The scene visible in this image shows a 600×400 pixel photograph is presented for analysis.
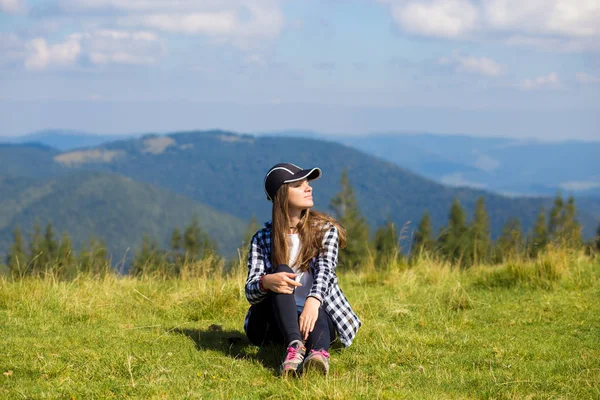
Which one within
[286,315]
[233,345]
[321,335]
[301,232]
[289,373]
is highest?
[301,232]

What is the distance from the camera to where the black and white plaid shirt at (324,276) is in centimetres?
516

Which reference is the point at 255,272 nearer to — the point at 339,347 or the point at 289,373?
the point at 289,373

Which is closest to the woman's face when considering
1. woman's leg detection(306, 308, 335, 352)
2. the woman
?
the woman

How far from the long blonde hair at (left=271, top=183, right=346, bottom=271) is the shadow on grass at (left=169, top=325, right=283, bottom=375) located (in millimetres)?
826

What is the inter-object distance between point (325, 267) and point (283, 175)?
2.72ft

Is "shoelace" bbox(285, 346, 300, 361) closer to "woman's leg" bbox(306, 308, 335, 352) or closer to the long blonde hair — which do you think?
"woman's leg" bbox(306, 308, 335, 352)

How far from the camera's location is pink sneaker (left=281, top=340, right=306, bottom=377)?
4.74m

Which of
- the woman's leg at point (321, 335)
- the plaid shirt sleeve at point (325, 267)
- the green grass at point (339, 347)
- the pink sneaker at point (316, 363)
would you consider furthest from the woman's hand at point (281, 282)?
the green grass at point (339, 347)

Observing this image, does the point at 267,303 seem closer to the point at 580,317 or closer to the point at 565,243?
the point at 580,317

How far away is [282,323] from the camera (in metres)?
4.96

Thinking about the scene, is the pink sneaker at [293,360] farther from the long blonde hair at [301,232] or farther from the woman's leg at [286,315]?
the long blonde hair at [301,232]

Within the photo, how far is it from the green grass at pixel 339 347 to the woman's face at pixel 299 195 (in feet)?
4.43

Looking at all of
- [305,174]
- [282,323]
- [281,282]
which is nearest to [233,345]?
[282,323]

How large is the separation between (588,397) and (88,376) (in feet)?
11.9
